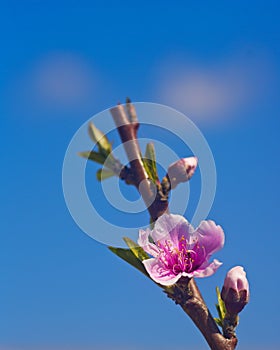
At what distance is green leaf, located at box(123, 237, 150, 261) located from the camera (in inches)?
68.6

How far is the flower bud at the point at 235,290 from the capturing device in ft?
5.91

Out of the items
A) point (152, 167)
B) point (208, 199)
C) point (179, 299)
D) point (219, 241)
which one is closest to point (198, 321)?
point (179, 299)

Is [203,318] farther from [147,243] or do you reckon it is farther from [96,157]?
[96,157]

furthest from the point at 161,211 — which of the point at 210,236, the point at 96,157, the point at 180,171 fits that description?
the point at 96,157

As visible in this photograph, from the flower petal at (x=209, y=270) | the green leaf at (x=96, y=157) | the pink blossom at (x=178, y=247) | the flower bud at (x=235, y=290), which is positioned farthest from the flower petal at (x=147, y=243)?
the green leaf at (x=96, y=157)

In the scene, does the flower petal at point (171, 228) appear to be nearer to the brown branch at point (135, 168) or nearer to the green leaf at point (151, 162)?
the brown branch at point (135, 168)

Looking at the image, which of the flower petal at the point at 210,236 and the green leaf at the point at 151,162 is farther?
the green leaf at the point at 151,162

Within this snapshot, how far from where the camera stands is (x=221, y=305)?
197 cm

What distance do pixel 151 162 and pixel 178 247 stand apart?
1.13ft

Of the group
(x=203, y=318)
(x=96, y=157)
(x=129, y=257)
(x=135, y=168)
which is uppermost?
(x=96, y=157)

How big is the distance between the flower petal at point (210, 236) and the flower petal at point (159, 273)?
15 centimetres

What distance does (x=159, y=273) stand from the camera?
5.68 ft

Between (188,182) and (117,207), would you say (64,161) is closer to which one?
(117,207)

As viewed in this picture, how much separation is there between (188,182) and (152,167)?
0.21m
